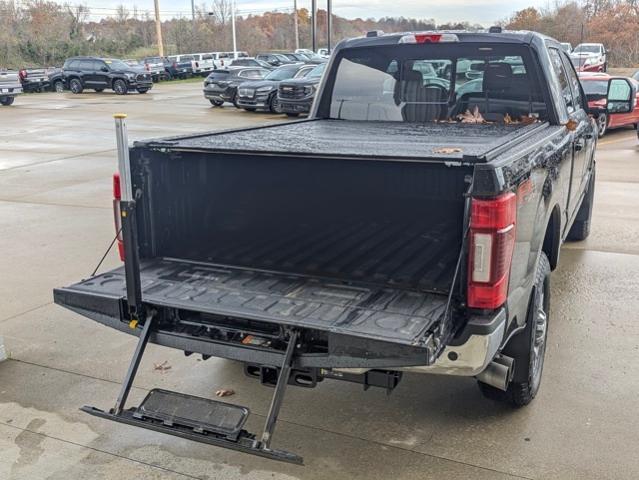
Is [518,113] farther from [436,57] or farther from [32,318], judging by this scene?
[32,318]

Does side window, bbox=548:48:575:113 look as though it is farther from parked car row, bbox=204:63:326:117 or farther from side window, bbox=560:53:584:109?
parked car row, bbox=204:63:326:117

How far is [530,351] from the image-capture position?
370cm

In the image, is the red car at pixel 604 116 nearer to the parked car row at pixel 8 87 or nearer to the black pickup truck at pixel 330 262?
the black pickup truck at pixel 330 262

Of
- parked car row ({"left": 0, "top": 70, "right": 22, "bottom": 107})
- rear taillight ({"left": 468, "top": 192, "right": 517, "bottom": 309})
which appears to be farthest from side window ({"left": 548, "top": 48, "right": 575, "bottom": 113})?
parked car row ({"left": 0, "top": 70, "right": 22, "bottom": 107})

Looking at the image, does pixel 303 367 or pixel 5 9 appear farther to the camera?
pixel 5 9

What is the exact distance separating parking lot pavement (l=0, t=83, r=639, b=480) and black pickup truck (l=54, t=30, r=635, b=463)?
326 mm

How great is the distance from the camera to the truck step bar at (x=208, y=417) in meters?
2.79

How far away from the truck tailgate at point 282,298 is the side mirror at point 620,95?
408 cm

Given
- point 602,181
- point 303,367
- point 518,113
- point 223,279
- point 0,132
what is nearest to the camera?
point 303,367

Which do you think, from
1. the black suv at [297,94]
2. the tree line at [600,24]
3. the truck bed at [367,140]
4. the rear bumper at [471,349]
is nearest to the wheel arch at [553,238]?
the truck bed at [367,140]

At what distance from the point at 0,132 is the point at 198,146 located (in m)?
17.7

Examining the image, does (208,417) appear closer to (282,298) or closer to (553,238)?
(282,298)

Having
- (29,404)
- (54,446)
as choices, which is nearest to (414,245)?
(54,446)

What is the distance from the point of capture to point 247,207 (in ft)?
12.1
